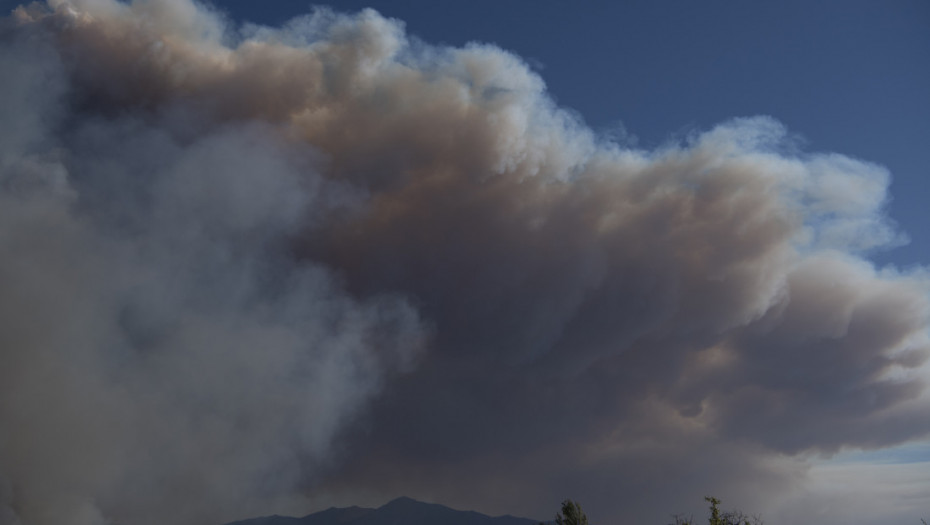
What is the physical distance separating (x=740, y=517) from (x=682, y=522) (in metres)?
3.66

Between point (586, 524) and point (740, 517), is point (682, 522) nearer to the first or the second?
point (740, 517)

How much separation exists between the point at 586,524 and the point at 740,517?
10.9 meters

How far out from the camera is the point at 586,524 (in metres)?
36.5

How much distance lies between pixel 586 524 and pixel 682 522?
8844 millimetres

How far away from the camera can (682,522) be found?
1622 inches

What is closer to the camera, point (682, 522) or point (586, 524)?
point (586, 524)

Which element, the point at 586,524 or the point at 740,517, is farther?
the point at 740,517

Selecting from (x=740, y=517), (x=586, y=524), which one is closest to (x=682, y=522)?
(x=740, y=517)
